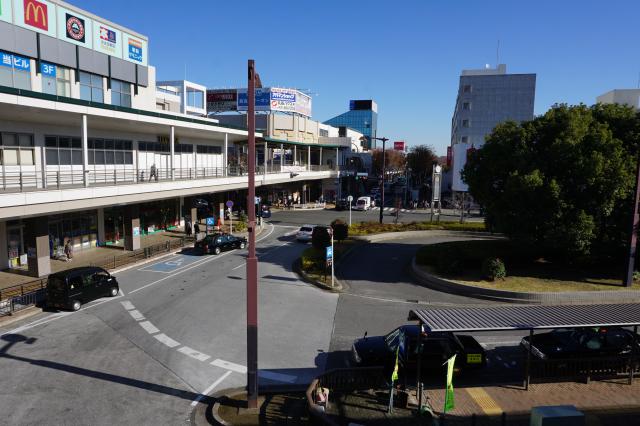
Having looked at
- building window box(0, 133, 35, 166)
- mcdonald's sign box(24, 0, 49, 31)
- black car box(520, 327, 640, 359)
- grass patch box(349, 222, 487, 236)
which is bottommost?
black car box(520, 327, 640, 359)

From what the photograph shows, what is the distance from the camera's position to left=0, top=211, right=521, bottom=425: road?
38.7 ft

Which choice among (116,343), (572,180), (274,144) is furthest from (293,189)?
(116,343)

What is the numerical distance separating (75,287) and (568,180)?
22.9 meters

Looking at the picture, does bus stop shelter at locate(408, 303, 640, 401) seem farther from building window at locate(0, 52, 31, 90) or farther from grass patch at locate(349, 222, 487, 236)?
grass patch at locate(349, 222, 487, 236)

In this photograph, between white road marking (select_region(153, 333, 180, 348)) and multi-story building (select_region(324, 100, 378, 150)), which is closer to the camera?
white road marking (select_region(153, 333, 180, 348))

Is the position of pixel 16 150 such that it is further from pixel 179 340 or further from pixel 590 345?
pixel 590 345

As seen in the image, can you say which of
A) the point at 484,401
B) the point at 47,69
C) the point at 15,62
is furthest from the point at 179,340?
the point at 47,69

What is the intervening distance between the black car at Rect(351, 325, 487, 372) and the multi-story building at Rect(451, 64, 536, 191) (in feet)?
219

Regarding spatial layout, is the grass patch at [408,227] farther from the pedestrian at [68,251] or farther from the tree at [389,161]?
the tree at [389,161]

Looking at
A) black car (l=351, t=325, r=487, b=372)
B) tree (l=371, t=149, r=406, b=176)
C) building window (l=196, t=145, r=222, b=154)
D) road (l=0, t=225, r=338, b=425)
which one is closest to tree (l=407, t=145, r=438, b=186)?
tree (l=371, t=149, r=406, b=176)

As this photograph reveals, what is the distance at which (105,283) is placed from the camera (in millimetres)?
20453

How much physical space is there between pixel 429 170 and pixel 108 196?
7050 centimetres

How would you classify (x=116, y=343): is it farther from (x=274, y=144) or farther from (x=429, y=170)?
(x=429, y=170)

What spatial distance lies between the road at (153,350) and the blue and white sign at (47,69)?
1269 cm
